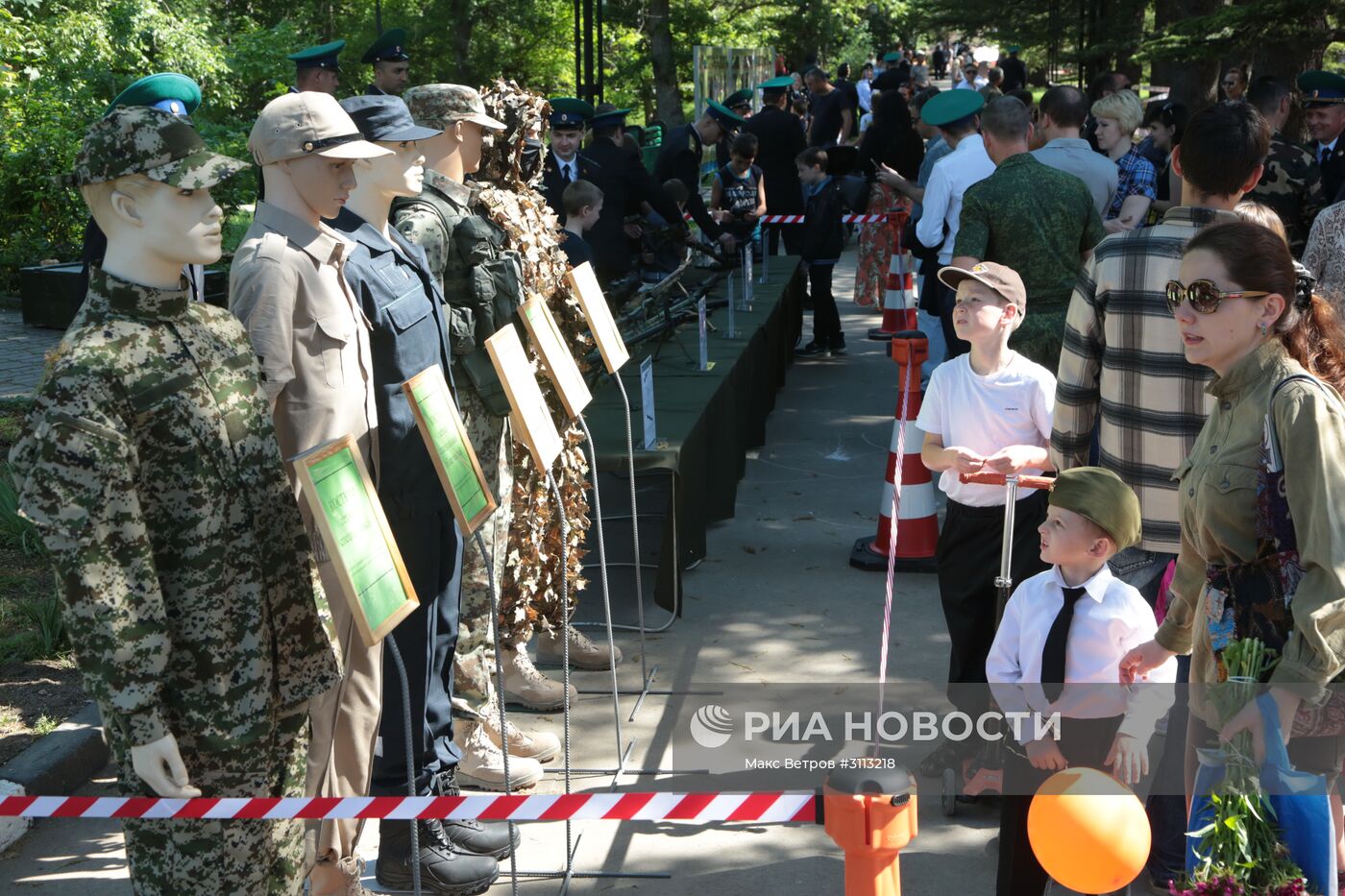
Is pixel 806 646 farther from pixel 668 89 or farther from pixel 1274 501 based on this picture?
pixel 668 89

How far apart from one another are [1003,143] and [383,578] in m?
4.58

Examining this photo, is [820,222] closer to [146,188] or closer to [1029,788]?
[1029,788]

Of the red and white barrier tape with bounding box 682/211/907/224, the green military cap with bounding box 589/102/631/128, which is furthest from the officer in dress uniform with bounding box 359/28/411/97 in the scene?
the red and white barrier tape with bounding box 682/211/907/224

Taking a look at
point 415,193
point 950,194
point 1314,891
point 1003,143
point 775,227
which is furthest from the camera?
point 775,227

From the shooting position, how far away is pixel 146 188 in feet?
8.16

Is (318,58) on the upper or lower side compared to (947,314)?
upper

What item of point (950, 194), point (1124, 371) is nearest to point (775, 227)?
point (950, 194)

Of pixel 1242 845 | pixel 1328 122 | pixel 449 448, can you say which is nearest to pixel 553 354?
pixel 449 448

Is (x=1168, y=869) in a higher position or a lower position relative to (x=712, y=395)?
lower

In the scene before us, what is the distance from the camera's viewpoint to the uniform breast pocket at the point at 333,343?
3.19 metres

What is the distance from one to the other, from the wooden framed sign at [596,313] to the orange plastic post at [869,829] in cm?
269

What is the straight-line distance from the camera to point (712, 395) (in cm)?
697

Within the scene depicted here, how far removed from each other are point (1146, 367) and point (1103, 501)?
2.19 ft

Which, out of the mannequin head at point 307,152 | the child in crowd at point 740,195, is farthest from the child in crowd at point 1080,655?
the child in crowd at point 740,195
